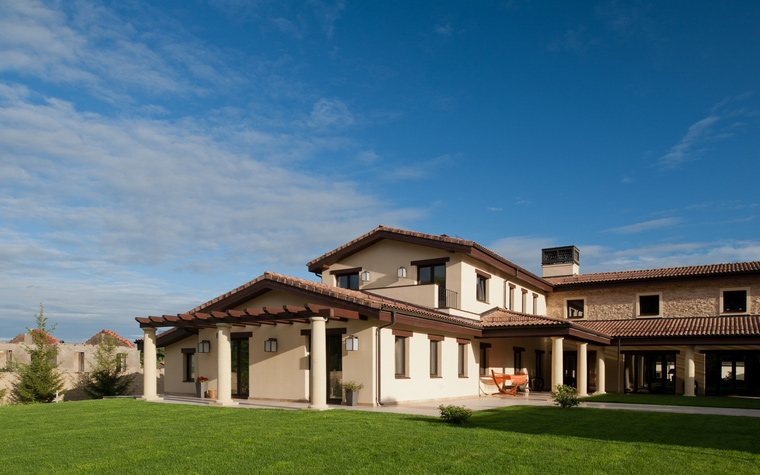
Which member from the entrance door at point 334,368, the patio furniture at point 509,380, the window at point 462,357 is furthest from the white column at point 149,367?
the patio furniture at point 509,380

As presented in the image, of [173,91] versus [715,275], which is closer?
[173,91]

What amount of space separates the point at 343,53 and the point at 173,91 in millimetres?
5896

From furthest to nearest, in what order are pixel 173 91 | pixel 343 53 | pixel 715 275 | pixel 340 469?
pixel 715 275 < pixel 343 53 < pixel 173 91 < pixel 340 469

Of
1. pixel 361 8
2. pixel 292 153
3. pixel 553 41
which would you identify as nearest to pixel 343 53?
pixel 361 8

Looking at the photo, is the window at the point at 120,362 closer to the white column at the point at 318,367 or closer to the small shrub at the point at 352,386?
the small shrub at the point at 352,386

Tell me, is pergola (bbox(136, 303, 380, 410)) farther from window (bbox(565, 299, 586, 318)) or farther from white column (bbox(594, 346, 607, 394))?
window (bbox(565, 299, 586, 318))

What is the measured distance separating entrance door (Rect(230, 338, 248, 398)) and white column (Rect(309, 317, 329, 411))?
5755mm

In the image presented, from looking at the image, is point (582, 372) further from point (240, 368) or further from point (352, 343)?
point (240, 368)

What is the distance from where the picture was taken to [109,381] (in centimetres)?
2555

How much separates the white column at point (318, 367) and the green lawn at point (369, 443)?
134 centimetres

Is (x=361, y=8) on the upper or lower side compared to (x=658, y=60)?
upper

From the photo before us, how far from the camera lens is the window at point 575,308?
3216 centimetres

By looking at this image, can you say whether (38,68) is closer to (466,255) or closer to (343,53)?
(343,53)

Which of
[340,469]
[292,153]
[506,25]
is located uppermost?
[506,25]
